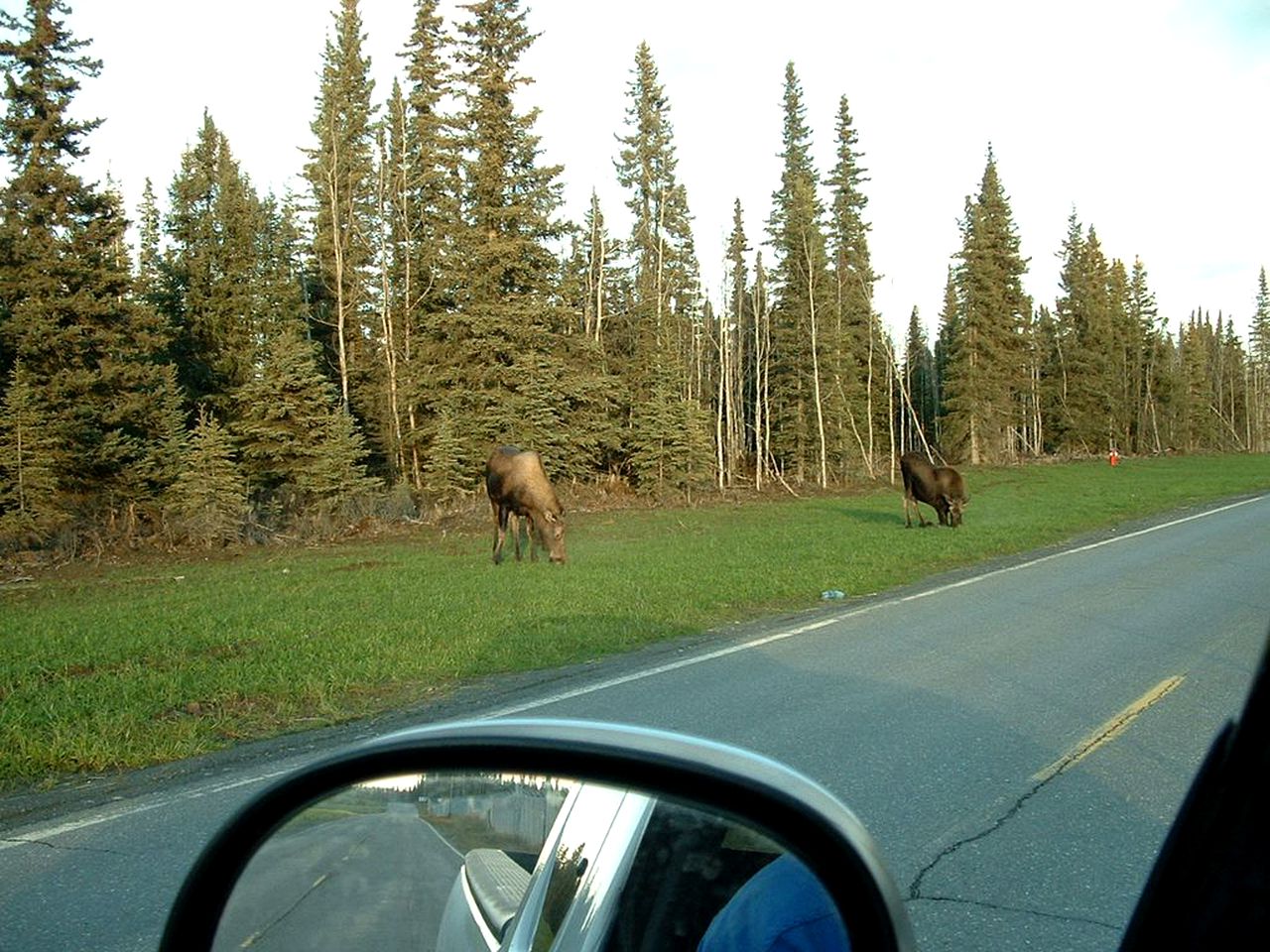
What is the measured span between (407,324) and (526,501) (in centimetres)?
2002

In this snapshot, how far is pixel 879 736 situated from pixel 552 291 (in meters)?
31.7

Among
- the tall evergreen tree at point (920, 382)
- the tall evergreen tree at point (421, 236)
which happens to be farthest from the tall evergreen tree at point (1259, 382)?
the tall evergreen tree at point (421, 236)

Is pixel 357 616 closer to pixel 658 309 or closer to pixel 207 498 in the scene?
pixel 207 498

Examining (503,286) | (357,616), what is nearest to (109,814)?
(357,616)

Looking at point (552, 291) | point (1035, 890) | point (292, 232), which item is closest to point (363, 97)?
point (292, 232)

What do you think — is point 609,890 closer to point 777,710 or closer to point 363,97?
point 777,710

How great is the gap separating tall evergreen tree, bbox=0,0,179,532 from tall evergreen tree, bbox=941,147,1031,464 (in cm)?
5008

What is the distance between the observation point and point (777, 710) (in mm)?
7938

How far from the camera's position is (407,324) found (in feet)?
129

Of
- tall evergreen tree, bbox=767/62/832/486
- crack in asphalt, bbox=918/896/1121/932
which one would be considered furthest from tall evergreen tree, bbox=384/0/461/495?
crack in asphalt, bbox=918/896/1121/932

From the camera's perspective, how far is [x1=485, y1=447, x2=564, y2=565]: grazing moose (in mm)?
21016

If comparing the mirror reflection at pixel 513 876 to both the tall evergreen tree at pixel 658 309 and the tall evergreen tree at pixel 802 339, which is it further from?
the tall evergreen tree at pixel 802 339

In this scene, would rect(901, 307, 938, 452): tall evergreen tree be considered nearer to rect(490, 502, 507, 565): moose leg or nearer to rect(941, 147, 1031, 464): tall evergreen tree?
rect(941, 147, 1031, 464): tall evergreen tree

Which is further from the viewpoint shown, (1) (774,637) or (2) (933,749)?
(1) (774,637)
